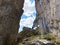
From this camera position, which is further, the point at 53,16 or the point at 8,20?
the point at 53,16

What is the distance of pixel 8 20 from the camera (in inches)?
582

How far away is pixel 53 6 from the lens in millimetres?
32031

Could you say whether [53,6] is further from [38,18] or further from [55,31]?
[38,18]

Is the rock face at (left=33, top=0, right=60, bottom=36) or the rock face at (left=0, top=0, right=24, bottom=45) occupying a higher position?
the rock face at (left=33, top=0, right=60, bottom=36)

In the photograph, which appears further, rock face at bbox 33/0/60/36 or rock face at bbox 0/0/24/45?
rock face at bbox 33/0/60/36

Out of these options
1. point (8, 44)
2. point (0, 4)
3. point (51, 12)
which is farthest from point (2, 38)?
point (51, 12)

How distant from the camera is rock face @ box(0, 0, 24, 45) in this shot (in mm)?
13922

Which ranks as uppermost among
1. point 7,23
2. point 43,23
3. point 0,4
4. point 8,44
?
point 43,23

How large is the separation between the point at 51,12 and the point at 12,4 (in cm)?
1841

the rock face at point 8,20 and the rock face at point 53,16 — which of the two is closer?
the rock face at point 8,20

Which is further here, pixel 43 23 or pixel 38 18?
pixel 38 18

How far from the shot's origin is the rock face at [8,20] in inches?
548

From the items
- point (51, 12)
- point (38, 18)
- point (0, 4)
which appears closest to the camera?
point (0, 4)

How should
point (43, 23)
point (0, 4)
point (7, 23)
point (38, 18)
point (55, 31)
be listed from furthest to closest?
point (38, 18) < point (43, 23) < point (55, 31) < point (7, 23) < point (0, 4)
